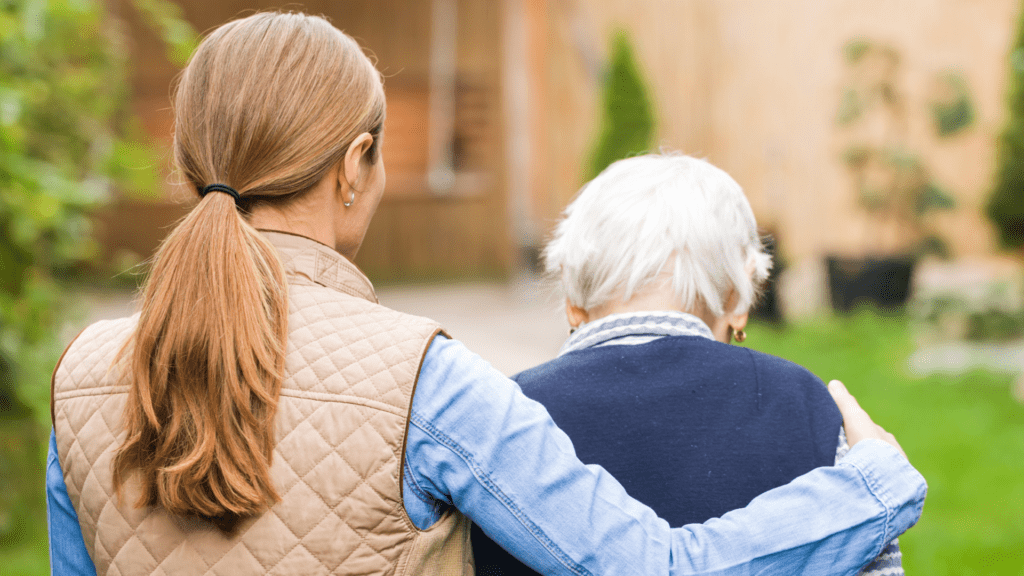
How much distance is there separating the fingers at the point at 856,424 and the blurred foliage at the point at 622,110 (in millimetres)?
7669

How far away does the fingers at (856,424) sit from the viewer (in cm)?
125

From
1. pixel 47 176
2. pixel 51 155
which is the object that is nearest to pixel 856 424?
pixel 47 176

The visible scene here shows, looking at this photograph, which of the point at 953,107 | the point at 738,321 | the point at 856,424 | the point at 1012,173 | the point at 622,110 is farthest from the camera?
the point at 953,107

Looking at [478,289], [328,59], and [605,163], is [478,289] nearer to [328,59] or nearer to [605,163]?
[605,163]

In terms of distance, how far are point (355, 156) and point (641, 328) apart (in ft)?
1.73

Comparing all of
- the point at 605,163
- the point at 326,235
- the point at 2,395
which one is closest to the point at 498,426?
the point at 326,235

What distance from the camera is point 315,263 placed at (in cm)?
117

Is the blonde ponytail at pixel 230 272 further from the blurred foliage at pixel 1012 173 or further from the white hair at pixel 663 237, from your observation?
the blurred foliage at pixel 1012 173

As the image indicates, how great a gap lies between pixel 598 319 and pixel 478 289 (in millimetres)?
8374

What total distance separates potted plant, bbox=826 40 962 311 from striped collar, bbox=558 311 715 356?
8.54 metres

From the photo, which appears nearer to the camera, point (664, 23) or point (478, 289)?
point (478, 289)

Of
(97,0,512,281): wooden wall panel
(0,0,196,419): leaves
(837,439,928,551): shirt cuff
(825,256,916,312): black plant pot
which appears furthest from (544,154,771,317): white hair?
(97,0,512,281): wooden wall panel

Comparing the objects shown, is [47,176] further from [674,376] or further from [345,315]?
[674,376]

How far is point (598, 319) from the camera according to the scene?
1.42m
